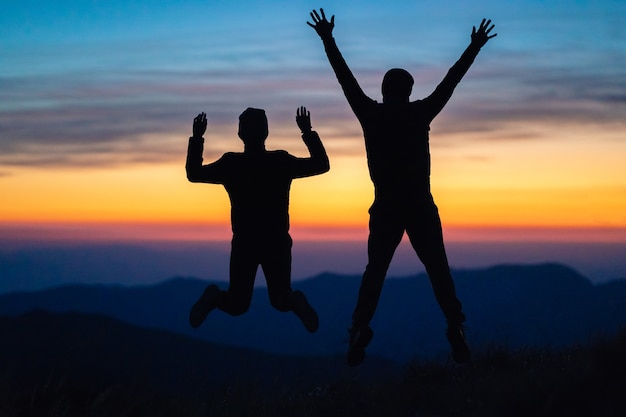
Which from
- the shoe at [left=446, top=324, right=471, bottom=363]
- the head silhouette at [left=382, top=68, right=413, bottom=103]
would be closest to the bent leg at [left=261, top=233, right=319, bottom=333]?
the shoe at [left=446, top=324, right=471, bottom=363]

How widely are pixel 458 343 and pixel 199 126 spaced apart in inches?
161

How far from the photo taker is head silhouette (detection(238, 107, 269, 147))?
10352 millimetres

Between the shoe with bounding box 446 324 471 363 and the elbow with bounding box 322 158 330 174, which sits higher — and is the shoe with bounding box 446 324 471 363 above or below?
below

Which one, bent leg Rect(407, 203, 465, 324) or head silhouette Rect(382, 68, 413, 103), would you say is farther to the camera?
head silhouette Rect(382, 68, 413, 103)

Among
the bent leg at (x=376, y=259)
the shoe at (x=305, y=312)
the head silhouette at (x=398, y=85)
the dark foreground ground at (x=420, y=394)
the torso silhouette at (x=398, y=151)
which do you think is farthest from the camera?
the shoe at (x=305, y=312)

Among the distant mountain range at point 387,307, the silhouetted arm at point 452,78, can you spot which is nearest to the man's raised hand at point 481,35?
the silhouetted arm at point 452,78

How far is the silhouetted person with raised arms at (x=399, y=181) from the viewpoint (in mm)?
9695

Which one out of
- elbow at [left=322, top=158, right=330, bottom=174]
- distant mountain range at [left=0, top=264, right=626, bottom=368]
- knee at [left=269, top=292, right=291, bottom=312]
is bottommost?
distant mountain range at [left=0, top=264, right=626, bottom=368]

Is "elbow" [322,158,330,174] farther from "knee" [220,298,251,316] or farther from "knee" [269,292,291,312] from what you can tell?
"knee" [220,298,251,316]

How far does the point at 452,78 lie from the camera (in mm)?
9945

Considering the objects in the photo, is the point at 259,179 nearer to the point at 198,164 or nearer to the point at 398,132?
the point at 198,164

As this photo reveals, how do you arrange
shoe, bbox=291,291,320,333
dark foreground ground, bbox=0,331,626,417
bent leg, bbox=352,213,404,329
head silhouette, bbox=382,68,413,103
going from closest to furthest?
dark foreground ground, bbox=0,331,626,417 → bent leg, bbox=352,213,404,329 → head silhouette, bbox=382,68,413,103 → shoe, bbox=291,291,320,333

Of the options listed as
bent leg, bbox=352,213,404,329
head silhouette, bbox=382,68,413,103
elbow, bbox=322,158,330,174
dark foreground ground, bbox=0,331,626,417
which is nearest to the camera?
dark foreground ground, bbox=0,331,626,417

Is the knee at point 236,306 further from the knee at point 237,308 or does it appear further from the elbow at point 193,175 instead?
the elbow at point 193,175
